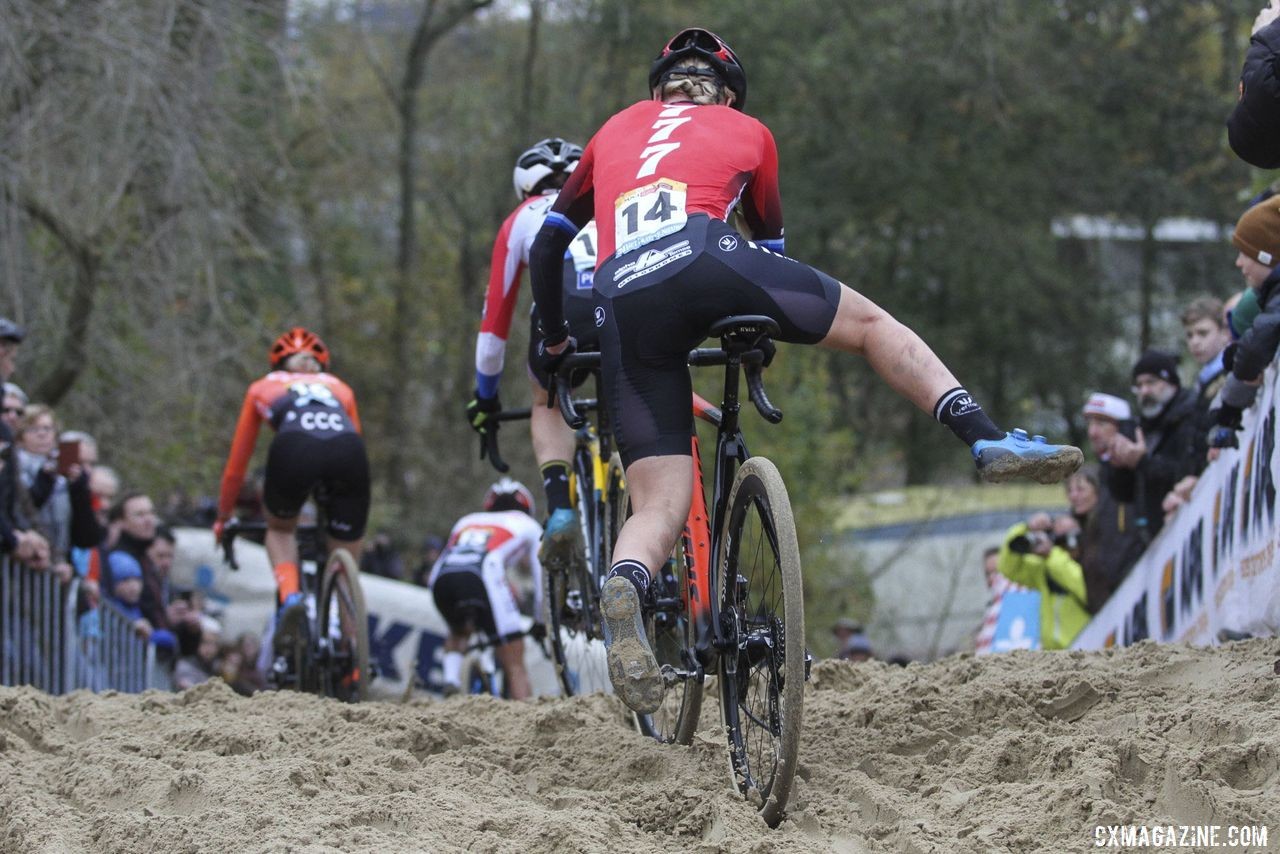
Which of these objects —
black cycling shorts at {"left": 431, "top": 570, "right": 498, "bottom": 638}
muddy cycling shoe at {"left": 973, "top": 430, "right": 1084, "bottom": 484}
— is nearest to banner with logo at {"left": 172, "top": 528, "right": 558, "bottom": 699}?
black cycling shorts at {"left": 431, "top": 570, "right": 498, "bottom": 638}

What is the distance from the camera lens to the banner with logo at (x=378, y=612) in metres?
14.8

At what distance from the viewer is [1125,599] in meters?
9.93

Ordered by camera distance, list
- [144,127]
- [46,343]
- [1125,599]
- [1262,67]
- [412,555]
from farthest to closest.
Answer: [412,555] → [46,343] → [144,127] → [1125,599] → [1262,67]

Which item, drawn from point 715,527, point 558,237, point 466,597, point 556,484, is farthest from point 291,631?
point 715,527

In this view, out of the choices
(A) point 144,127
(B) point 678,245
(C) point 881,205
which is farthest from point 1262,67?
(C) point 881,205

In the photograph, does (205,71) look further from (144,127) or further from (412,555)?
(412,555)

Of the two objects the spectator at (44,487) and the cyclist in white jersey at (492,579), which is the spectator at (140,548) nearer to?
the spectator at (44,487)

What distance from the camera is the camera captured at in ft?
34.9

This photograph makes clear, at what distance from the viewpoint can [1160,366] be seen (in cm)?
962

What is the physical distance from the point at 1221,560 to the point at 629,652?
12.9 ft

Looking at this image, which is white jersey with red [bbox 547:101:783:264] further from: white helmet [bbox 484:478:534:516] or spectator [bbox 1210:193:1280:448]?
white helmet [bbox 484:478:534:516]

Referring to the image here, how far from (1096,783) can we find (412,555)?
22.9 meters

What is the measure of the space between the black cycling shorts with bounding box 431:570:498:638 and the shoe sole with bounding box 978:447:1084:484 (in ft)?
22.6

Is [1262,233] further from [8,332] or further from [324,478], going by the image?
[8,332]
